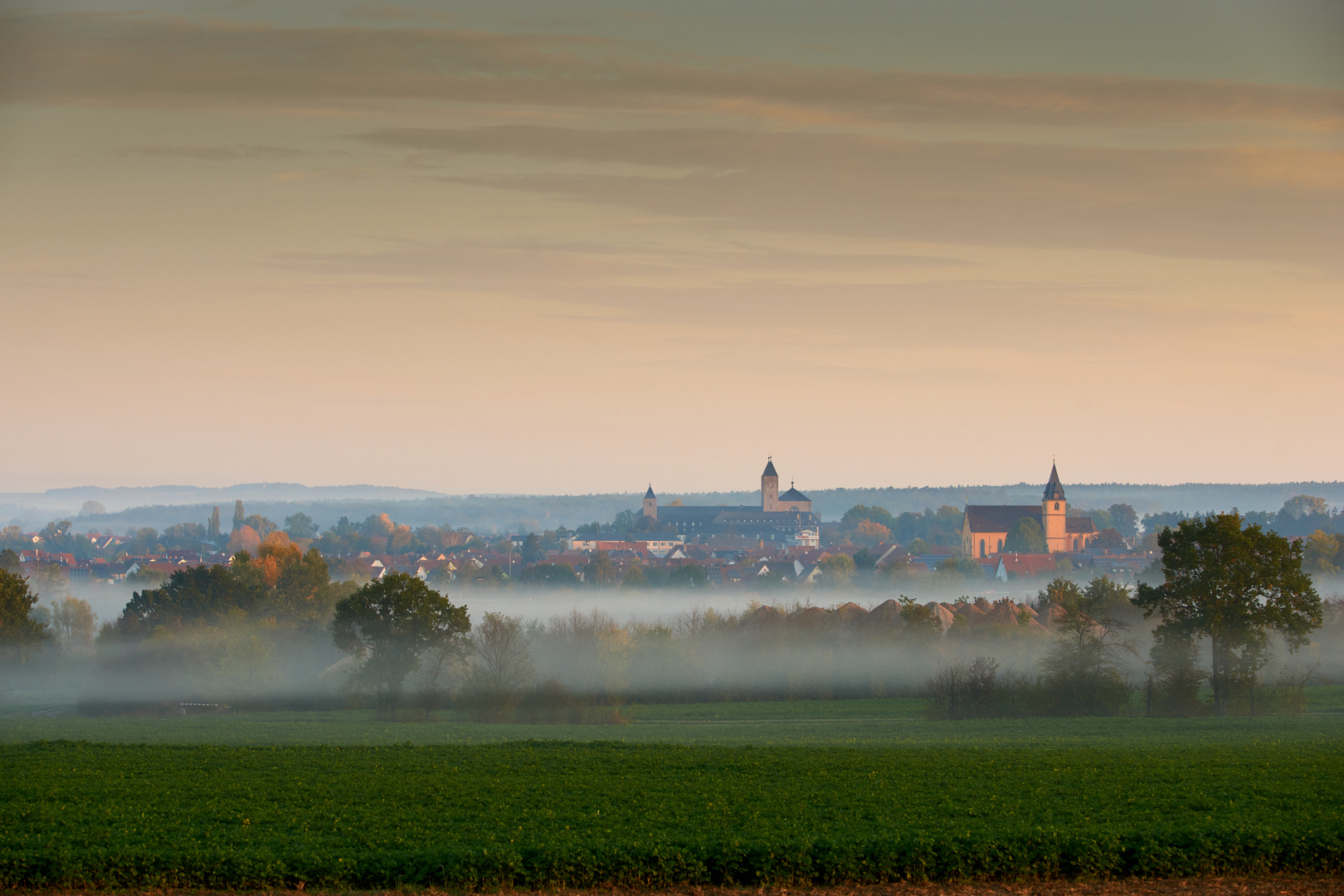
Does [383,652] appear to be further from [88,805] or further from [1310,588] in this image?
[1310,588]

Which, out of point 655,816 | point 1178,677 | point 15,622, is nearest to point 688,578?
point 15,622

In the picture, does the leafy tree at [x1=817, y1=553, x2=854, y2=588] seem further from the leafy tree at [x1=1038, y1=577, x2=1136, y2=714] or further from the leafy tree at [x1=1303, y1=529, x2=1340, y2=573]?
the leafy tree at [x1=1038, y1=577, x2=1136, y2=714]

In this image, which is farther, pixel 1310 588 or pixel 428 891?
pixel 1310 588

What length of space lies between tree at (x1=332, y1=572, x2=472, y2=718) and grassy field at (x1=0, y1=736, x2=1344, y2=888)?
80.5 feet

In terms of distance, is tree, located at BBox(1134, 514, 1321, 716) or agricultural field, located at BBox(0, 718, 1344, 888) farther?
tree, located at BBox(1134, 514, 1321, 716)

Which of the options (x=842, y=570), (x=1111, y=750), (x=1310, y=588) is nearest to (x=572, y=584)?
(x=842, y=570)

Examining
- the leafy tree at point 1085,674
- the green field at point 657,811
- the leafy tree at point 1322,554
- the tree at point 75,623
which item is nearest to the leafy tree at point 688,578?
the leafy tree at point 1322,554

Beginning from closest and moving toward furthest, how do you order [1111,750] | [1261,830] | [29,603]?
[1261,830] < [1111,750] < [29,603]

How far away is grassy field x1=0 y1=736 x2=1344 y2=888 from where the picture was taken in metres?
18.0

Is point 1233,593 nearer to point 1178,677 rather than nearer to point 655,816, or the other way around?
point 1178,677

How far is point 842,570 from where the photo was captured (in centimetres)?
19300

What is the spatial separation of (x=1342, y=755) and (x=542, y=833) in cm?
1921

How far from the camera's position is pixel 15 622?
2726 inches

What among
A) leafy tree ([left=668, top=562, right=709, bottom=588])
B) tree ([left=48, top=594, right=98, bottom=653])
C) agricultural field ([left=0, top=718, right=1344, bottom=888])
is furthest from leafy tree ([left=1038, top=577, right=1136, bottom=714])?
leafy tree ([left=668, top=562, right=709, bottom=588])
